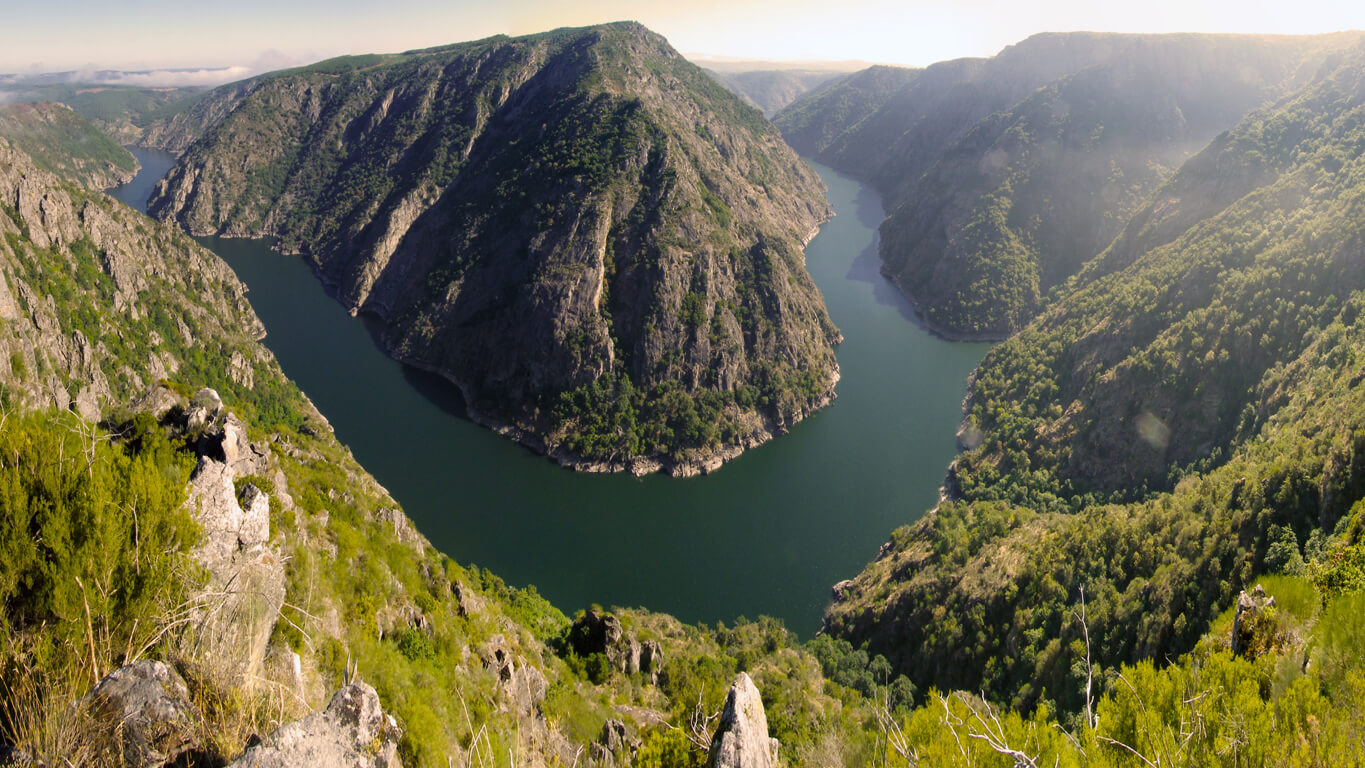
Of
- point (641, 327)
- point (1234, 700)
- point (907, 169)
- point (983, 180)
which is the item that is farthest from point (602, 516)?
point (907, 169)

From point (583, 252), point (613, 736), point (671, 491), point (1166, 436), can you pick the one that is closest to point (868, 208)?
point (583, 252)

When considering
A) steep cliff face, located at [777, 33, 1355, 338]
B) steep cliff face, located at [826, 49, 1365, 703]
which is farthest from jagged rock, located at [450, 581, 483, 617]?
steep cliff face, located at [777, 33, 1355, 338]

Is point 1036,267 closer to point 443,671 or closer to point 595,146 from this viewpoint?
point 595,146

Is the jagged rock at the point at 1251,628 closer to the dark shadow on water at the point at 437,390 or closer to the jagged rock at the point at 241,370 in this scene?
the dark shadow on water at the point at 437,390

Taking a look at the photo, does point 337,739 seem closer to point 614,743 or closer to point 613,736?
point 614,743

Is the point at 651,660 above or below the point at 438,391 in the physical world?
below

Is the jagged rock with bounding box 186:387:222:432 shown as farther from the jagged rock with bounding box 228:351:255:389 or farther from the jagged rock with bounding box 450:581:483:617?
the jagged rock with bounding box 228:351:255:389
